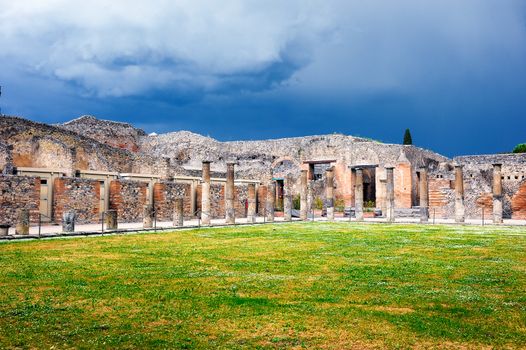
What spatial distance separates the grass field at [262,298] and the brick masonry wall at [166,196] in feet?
46.5

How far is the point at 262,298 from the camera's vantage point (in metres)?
6.28

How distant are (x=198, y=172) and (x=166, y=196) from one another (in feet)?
28.5

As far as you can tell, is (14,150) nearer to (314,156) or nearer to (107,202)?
(107,202)

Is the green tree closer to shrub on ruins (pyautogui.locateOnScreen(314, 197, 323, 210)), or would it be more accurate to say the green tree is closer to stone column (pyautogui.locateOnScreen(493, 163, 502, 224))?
shrub on ruins (pyautogui.locateOnScreen(314, 197, 323, 210))

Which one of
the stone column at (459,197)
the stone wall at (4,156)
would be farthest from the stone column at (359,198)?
the stone wall at (4,156)

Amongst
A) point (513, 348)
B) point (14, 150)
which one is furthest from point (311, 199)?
point (513, 348)

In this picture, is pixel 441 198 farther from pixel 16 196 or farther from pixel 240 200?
pixel 16 196

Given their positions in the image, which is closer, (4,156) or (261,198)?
(4,156)

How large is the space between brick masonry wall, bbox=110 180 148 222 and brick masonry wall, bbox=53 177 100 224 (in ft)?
3.41

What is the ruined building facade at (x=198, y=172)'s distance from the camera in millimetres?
21938

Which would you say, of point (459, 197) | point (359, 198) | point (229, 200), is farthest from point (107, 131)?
point (459, 197)

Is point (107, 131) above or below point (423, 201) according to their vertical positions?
above

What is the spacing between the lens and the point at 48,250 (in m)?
11.6

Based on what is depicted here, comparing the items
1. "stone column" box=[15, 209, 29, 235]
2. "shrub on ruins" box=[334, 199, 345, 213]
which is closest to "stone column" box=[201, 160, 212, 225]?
"stone column" box=[15, 209, 29, 235]
